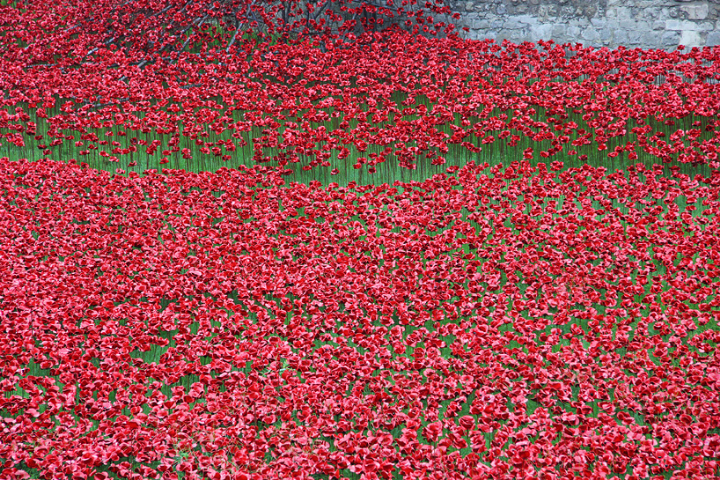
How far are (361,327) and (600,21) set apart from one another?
28.9 ft

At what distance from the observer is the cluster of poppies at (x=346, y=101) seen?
8.08 meters

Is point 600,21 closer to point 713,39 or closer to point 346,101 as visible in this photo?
point 713,39

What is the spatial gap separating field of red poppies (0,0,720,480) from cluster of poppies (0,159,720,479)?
3 cm

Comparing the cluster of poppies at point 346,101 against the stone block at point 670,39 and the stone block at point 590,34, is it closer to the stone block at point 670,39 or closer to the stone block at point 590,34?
the stone block at point 590,34

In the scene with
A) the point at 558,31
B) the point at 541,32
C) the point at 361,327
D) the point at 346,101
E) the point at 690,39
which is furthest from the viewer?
the point at 541,32

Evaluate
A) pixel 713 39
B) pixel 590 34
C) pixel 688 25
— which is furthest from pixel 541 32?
pixel 713 39

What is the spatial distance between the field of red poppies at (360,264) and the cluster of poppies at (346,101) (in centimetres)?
6

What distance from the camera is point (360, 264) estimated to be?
5.70 m

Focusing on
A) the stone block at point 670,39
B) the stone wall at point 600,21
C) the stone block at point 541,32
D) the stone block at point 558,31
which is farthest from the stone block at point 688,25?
the stone block at point 541,32

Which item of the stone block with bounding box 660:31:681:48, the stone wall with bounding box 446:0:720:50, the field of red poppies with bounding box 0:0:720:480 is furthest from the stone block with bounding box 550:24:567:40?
the stone block with bounding box 660:31:681:48

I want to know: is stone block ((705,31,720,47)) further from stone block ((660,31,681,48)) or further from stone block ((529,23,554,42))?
stone block ((529,23,554,42))

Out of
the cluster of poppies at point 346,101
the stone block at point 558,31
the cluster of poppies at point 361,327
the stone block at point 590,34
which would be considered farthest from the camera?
the stone block at point 558,31

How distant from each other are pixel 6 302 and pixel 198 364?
2.00 m

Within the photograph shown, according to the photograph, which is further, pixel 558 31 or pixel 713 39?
pixel 558 31
